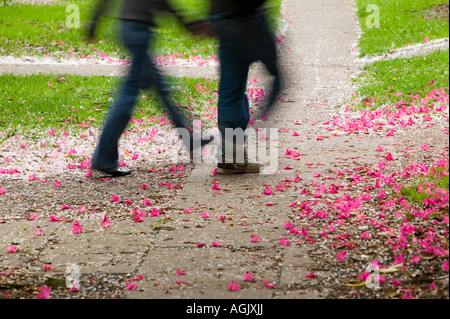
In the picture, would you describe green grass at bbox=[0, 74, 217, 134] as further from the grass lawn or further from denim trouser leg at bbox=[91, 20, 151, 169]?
the grass lawn

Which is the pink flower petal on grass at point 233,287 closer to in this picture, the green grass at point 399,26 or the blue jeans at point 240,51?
the blue jeans at point 240,51

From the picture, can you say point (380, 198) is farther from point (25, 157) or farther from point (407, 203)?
point (25, 157)

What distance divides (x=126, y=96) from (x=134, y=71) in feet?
0.68

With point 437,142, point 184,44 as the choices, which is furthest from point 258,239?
point 184,44

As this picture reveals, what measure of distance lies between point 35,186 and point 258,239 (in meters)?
2.43

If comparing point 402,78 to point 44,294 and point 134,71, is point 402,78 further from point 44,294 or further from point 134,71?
point 44,294

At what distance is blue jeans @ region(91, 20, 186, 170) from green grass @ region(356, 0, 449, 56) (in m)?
7.53

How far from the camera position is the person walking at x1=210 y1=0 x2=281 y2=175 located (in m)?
4.73

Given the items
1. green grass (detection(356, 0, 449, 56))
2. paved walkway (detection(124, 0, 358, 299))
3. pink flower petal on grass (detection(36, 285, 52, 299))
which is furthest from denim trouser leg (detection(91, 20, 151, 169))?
green grass (detection(356, 0, 449, 56))

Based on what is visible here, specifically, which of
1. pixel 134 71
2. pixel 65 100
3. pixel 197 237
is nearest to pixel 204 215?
pixel 197 237

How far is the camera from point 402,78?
949 cm

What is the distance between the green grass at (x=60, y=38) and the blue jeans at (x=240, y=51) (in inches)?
265

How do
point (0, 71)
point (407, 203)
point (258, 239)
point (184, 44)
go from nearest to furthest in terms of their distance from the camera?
1. point (258, 239)
2. point (407, 203)
3. point (0, 71)
4. point (184, 44)
